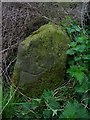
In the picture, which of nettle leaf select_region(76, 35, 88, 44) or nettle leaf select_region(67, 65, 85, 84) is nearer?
nettle leaf select_region(67, 65, 85, 84)

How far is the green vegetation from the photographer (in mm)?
2090

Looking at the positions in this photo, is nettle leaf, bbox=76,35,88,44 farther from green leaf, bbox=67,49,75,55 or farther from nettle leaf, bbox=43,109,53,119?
nettle leaf, bbox=43,109,53,119

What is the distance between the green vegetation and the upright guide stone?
0.27 feet

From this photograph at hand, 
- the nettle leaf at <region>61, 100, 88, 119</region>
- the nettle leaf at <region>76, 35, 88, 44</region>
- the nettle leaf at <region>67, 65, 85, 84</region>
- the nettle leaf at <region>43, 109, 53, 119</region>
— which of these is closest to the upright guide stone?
the nettle leaf at <region>76, 35, 88, 44</region>

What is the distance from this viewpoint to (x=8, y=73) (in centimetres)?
296

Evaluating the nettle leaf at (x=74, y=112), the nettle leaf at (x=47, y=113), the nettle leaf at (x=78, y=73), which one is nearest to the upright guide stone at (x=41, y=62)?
the nettle leaf at (x=78, y=73)

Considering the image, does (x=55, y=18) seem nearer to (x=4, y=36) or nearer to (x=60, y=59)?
(x=4, y=36)

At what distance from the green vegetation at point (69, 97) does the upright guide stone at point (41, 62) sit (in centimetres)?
8

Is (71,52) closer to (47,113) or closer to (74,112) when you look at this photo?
(47,113)

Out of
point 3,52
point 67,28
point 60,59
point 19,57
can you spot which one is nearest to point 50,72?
point 60,59

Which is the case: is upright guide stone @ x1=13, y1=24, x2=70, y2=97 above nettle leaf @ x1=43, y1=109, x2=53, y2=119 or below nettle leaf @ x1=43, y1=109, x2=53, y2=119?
above

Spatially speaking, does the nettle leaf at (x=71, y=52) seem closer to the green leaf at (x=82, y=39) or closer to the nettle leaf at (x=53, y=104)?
the green leaf at (x=82, y=39)

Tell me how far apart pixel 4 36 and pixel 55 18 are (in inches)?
25.1

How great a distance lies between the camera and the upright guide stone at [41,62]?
262 cm
